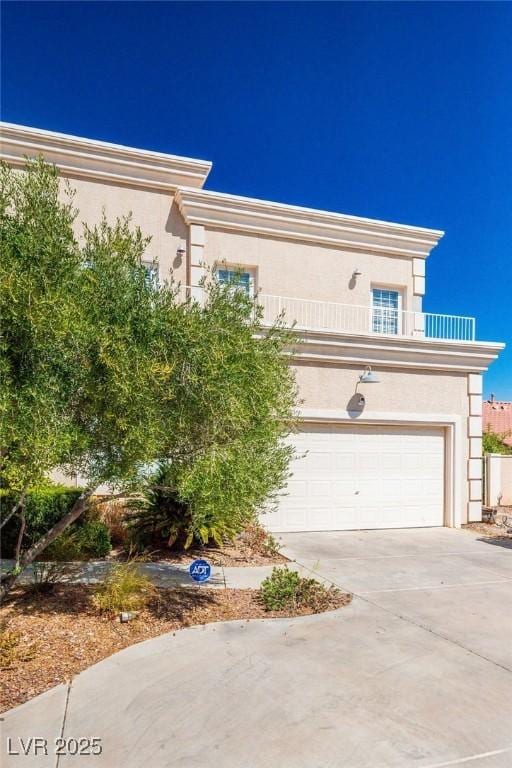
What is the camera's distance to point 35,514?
891 centimetres

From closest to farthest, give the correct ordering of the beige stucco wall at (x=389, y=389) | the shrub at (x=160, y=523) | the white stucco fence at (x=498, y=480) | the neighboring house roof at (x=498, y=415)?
the shrub at (x=160, y=523), the beige stucco wall at (x=389, y=389), the white stucco fence at (x=498, y=480), the neighboring house roof at (x=498, y=415)

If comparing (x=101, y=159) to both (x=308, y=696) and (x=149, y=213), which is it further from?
(x=308, y=696)

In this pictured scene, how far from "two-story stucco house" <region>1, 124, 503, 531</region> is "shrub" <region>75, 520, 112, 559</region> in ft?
13.3

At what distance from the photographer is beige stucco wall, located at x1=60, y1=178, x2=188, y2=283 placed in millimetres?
13125

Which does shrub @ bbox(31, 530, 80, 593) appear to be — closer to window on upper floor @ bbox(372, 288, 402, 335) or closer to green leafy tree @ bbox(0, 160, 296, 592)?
green leafy tree @ bbox(0, 160, 296, 592)

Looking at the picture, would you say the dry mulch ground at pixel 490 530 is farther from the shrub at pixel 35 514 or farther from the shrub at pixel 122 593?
the shrub at pixel 35 514

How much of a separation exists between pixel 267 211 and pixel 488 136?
659 centimetres

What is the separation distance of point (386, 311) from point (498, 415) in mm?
14398

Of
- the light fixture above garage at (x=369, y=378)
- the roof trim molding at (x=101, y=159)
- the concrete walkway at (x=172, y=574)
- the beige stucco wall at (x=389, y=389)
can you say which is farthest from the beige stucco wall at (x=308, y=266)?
the concrete walkway at (x=172, y=574)

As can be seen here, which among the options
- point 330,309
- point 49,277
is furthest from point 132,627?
point 330,309

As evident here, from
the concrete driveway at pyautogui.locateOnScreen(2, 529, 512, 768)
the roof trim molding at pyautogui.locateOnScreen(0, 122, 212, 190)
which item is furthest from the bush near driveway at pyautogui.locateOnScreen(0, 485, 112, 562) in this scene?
the roof trim molding at pyautogui.locateOnScreen(0, 122, 212, 190)

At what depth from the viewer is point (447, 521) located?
13250mm

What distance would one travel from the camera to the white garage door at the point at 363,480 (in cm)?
1210

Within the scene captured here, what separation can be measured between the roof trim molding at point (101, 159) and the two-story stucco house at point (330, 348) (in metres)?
0.02
